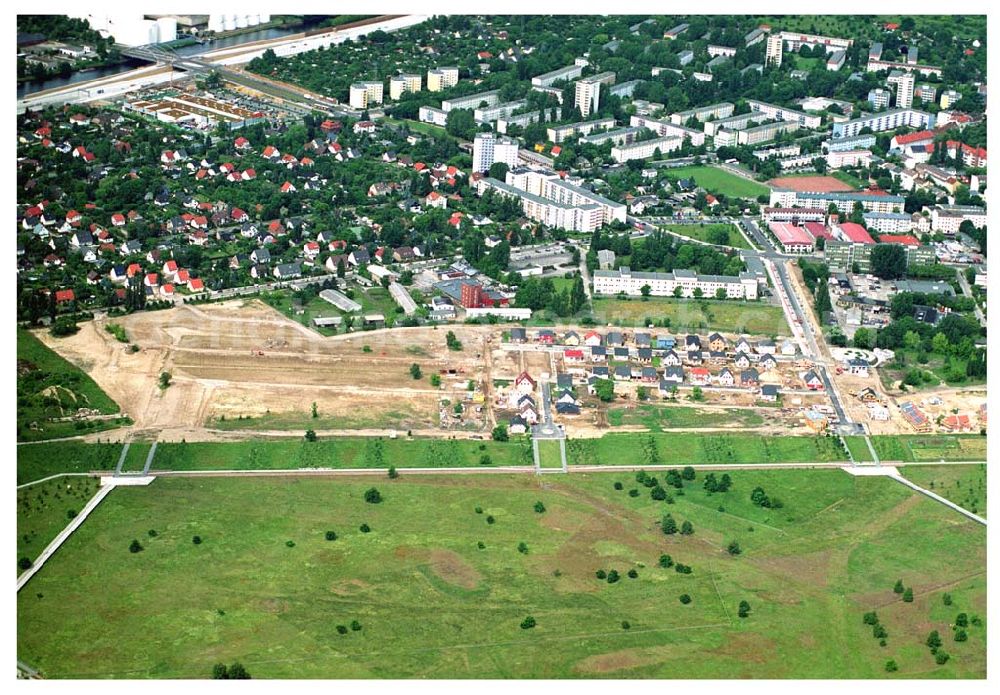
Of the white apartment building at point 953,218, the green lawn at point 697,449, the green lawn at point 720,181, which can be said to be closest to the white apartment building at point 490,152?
the green lawn at point 720,181

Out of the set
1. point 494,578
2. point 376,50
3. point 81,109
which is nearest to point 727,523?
point 494,578

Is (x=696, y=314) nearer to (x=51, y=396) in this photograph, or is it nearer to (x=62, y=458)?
(x=51, y=396)

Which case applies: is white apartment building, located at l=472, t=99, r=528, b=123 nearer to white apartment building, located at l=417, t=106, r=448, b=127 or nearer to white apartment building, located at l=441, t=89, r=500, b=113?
white apartment building, located at l=441, t=89, r=500, b=113

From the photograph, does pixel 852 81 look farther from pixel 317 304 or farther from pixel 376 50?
pixel 317 304

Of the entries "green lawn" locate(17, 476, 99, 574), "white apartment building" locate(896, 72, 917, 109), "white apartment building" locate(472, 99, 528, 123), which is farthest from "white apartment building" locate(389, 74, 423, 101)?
"green lawn" locate(17, 476, 99, 574)

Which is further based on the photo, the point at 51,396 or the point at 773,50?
the point at 773,50

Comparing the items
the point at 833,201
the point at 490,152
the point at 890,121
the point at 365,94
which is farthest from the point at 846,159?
the point at 365,94
